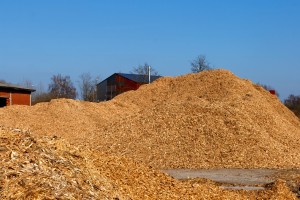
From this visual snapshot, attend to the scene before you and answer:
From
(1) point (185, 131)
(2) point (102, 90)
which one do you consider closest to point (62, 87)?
(2) point (102, 90)

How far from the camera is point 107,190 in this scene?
628 centimetres

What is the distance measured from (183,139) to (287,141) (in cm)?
394

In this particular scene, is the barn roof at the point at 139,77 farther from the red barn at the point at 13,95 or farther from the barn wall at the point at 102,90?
the red barn at the point at 13,95

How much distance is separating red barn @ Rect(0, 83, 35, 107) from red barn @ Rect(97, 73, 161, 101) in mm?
15596

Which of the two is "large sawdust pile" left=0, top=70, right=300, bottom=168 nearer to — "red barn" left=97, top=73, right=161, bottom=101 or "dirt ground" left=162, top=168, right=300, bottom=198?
"dirt ground" left=162, top=168, right=300, bottom=198

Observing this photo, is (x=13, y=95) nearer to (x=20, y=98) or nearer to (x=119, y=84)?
(x=20, y=98)

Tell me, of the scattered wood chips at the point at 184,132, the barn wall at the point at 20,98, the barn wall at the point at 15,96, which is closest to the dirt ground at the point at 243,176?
the scattered wood chips at the point at 184,132

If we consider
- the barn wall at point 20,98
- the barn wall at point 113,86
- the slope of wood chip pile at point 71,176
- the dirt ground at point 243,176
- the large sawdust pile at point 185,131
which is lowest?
the dirt ground at point 243,176

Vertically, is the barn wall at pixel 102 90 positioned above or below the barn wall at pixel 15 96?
above

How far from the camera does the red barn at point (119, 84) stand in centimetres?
4910

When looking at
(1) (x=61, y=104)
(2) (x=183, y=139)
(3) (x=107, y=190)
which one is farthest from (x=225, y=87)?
(3) (x=107, y=190)

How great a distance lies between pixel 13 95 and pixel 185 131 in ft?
55.4

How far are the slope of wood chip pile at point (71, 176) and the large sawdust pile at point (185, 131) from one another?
598 centimetres

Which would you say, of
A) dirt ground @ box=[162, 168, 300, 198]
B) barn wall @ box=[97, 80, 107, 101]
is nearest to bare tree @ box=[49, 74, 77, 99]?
barn wall @ box=[97, 80, 107, 101]
